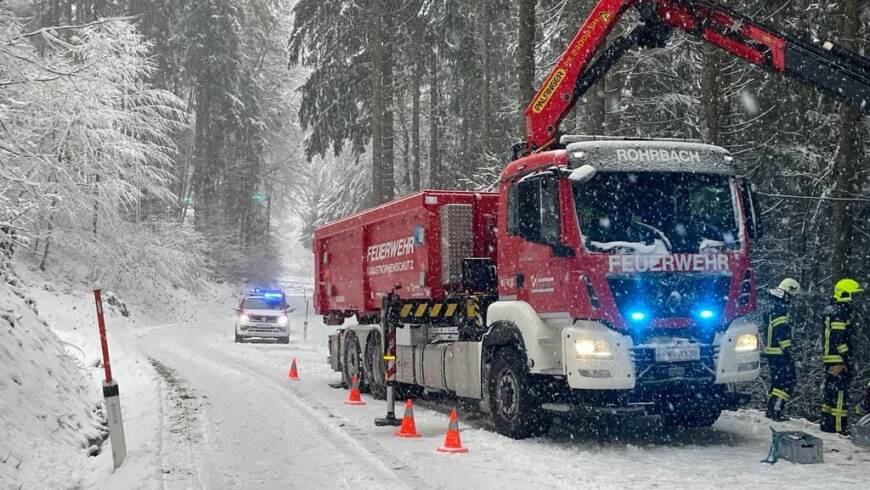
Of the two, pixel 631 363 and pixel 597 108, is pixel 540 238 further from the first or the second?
pixel 597 108

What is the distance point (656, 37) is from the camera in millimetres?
11594

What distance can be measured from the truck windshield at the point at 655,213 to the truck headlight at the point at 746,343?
0.99 m

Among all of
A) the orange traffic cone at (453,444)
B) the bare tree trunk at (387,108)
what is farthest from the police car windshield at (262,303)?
the orange traffic cone at (453,444)

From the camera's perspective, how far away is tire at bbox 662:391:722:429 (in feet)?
31.5

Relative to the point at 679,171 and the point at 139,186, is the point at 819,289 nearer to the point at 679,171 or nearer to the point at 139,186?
the point at 679,171

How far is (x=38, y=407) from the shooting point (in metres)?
9.98

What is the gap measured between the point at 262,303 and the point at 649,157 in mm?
22697

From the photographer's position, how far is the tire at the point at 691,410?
9.60 m

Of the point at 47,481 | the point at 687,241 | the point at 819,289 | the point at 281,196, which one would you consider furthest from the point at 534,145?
the point at 281,196

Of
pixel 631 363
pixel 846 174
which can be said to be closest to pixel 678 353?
pixel 631 363

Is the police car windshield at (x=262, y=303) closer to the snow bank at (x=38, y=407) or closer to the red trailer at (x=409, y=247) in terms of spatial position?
the red trailer at (x=409, y=247)

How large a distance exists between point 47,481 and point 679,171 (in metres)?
7.33

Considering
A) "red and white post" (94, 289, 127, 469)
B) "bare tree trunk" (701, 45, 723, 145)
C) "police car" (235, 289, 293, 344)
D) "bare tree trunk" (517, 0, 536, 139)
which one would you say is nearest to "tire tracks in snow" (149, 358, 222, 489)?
"red and white post" (94, 289, 127, 469)

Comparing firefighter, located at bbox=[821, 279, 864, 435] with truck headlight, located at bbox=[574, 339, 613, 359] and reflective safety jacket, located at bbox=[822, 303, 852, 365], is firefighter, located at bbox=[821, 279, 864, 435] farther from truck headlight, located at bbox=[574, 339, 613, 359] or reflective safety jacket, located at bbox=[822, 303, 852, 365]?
truck headlight, located at bbox=[574, 339, 613, 359]
